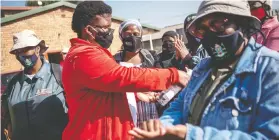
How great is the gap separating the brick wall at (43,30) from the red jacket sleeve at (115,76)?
1238cm

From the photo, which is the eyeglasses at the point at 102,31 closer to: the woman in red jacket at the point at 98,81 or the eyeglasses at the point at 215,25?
the woman in red jacket at the point at 98,81

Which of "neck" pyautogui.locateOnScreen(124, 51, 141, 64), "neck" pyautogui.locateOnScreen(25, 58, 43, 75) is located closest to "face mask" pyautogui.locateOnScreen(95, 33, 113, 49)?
"neck" pyautogui.locateOnScreen(124, 51, 141, 64)

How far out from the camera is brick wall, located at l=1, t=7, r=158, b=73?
13531mm

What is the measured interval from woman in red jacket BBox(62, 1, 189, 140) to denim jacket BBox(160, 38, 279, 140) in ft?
2.40

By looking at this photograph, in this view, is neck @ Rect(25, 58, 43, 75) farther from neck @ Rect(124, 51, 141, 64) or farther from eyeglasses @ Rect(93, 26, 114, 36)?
eyeglasses @ Rect(93, 26, 114, 36)

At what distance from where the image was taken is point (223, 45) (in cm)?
158

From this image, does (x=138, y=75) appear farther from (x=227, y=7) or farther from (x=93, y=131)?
(x=227, y=7)

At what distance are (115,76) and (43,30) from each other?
13.2 metres

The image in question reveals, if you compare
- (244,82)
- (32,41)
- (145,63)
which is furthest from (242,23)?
(32,41)

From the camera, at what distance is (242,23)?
1.60 metres

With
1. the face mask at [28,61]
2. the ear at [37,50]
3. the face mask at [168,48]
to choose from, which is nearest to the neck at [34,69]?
the face mask at [28,61]

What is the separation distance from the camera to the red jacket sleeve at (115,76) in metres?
2.22

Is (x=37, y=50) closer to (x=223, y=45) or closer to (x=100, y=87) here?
(x=100, y=87)

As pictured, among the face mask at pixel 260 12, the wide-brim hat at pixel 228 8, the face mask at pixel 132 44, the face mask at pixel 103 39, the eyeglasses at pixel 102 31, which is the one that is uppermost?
the wide-brim hat at pixel 228 8
